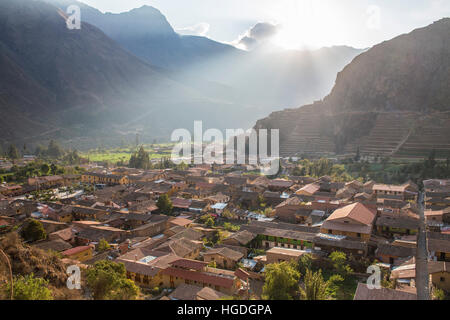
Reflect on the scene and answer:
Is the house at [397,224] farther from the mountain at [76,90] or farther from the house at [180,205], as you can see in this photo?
the mountain at [76,90]

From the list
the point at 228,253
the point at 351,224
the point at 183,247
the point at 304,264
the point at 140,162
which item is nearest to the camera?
the point at 304,264

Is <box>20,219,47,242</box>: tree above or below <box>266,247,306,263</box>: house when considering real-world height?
above

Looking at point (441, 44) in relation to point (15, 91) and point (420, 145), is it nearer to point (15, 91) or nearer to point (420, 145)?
point (420, 145)

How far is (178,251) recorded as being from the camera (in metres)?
19.2

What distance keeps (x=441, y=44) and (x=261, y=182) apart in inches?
2731

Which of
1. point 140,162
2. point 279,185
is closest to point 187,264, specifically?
point 279,185

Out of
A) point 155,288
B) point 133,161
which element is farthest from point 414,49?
point 155,288

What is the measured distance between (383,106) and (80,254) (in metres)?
80.3

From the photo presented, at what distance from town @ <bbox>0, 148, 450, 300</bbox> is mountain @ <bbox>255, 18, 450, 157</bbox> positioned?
34.8 m

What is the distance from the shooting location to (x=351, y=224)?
849 inches

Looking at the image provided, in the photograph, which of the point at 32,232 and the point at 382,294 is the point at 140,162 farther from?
the point at 382,294

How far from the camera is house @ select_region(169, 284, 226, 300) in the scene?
1341 centimetres

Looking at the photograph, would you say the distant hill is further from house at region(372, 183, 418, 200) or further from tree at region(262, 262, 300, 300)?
tree at region(262, 262, 300, 300)

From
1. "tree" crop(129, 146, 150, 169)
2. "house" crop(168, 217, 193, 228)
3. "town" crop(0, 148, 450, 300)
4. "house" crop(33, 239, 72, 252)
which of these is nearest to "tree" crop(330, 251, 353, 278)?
"town" crop(0, 148, 450, 300)
